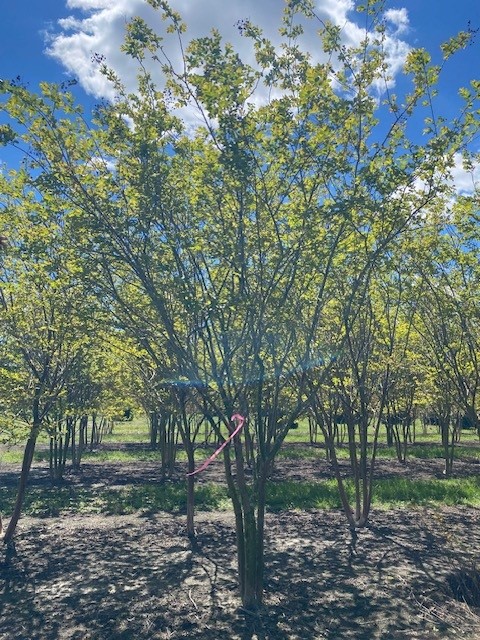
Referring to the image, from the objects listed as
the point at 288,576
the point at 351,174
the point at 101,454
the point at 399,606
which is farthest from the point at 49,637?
the point at 101,454

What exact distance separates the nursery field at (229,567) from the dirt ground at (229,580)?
0.03 meters

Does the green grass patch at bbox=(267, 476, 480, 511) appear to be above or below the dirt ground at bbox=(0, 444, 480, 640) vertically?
above

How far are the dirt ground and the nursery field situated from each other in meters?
0.03

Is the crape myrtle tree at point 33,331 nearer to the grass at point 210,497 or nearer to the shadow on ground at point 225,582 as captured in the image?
the shadow on ground at point 225,582

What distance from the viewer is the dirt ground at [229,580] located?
6.98 meters

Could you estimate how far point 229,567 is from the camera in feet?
31.0

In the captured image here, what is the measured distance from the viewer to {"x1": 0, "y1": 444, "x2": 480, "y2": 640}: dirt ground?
698cm

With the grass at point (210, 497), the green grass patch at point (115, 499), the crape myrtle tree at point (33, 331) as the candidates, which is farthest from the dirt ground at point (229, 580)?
the crape myrtle tree at point (33, 331)

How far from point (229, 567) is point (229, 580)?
2.32ft

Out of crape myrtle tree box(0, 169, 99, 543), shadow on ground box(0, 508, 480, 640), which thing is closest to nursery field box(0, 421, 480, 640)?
shadow on ground box(0, 508, 480, 640)

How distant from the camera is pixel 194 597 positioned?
26.4 feet

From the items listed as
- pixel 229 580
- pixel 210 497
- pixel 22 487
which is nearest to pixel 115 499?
pixel 210 497

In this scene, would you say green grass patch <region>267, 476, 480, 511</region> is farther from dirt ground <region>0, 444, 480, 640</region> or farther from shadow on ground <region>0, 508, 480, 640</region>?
shadow on ground <region>0, 508, 480, 640</region>

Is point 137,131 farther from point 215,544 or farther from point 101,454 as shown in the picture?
point 101,454
